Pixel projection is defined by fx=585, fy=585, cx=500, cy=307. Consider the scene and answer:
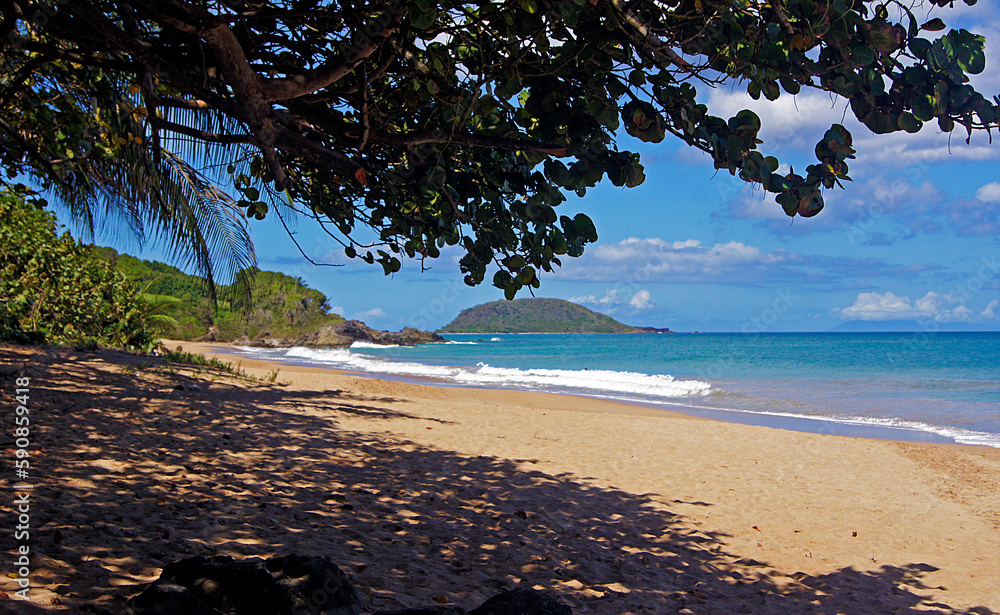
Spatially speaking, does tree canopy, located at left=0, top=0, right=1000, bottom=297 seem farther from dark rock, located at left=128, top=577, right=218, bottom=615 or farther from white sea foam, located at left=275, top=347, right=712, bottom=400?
white sea foam, located at left=275, top=347, right=712, bottom=400

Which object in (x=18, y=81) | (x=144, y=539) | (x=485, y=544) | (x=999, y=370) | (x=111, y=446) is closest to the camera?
(x=144, y=539)

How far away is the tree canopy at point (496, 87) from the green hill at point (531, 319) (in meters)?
125

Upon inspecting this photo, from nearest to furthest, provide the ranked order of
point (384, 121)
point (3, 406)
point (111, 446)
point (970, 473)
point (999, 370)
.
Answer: point (384, 121) → point (111, 446) → point (3, 406) → point (970, 473) → point (999, 370)

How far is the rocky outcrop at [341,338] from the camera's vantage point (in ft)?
185

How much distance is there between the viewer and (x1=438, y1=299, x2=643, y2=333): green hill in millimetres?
132250

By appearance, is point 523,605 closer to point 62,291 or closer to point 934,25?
point 934,25

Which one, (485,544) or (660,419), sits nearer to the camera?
(485,544)

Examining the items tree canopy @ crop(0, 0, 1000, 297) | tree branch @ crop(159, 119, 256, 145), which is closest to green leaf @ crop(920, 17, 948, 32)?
tree canopy @ crop(0, 0, 1000, 297)

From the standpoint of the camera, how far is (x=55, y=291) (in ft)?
39.2

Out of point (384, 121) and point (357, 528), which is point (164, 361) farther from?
point (384, 121)

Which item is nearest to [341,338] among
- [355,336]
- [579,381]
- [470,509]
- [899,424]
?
[355,336]

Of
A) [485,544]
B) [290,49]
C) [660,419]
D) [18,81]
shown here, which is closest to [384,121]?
[290,49]

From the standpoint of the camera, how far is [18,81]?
4.00 m

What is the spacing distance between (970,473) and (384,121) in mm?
9562
